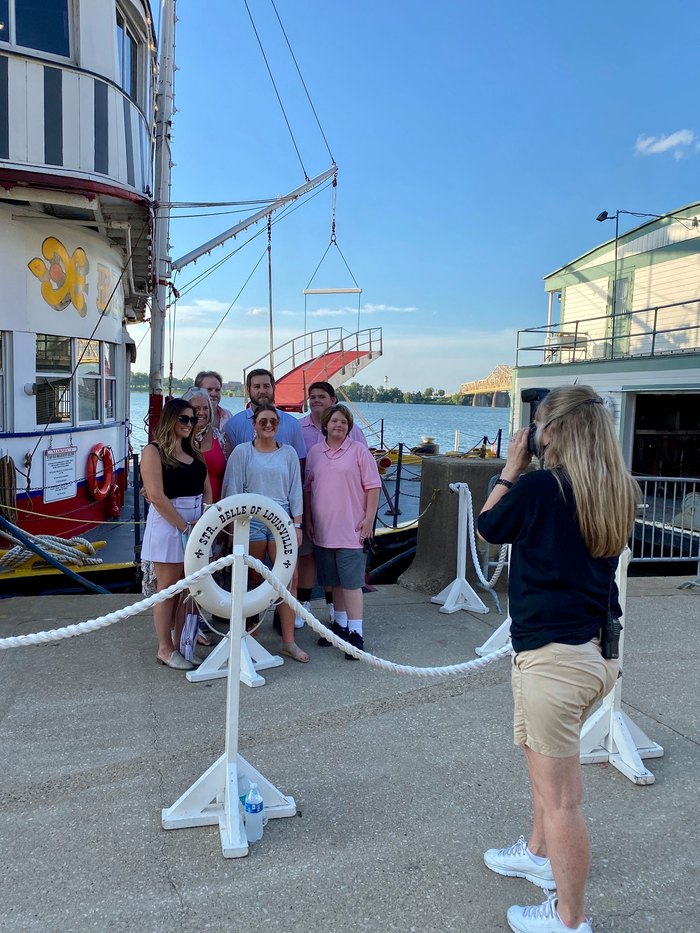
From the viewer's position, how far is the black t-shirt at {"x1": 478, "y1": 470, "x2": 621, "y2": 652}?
2.01 meters

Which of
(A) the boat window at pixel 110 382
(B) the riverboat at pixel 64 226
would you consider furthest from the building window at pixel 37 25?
(A) the boat window at pixel 110 382

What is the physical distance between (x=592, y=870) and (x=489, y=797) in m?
0.55

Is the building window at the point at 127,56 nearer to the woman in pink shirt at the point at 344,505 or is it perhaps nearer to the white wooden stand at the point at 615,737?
the woman in pink shirt at the point at 344,505

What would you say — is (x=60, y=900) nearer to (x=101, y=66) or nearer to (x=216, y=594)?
(x=216, y=594)

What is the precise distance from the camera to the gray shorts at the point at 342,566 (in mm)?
4680

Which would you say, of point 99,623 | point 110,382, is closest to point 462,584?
point 99,623

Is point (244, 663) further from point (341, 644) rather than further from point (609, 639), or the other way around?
point (609, 639)

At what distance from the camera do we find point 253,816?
2637mm

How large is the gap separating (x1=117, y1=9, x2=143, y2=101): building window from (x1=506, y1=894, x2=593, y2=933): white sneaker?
7967mm

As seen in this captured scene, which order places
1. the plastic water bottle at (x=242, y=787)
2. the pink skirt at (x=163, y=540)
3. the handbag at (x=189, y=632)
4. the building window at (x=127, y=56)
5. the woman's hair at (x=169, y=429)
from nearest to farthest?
the plastic water bottle at (x=242, y=787) < the woman's hair at (x=169, y=429) < the pink skirt at (x=163, y=540) < the handbag at (x=189, y=632) < the building window at (x=127, y=56)

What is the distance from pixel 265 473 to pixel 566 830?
2937 millimetres

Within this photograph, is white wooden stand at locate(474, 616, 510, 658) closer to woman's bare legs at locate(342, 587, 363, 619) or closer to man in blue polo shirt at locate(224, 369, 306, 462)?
woman's bare legs at locate(342, 587, 363, 619)

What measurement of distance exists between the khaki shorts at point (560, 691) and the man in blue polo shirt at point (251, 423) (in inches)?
122

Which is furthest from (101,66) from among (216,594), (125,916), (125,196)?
(125,916)
